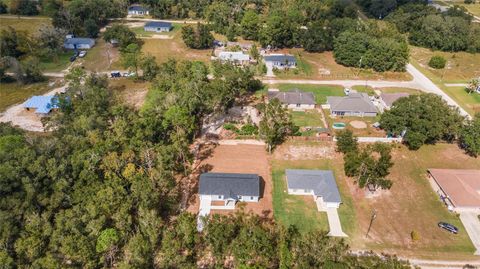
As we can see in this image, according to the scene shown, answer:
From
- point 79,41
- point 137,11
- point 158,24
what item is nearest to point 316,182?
point 79,41

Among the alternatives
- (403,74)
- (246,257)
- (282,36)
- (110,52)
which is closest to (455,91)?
(403,74)

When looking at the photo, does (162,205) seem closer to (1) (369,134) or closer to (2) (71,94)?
(2) (71,94)

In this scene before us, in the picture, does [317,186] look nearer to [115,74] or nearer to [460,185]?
[460,185]

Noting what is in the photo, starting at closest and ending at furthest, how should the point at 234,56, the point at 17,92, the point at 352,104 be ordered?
1. the point at 352,104
2. the point at 17,92
3. the point at 234,56

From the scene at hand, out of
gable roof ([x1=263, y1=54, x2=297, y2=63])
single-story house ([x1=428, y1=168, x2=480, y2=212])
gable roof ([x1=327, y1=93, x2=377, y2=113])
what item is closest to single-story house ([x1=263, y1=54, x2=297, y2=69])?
gable roof ([x1=263, y1=54, x2=297, y2=63])

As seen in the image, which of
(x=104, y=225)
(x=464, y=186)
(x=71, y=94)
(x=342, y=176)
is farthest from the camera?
(x=71, y=94)

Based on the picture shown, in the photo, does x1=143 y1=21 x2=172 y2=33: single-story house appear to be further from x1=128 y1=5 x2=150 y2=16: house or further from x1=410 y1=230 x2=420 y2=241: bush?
x1=410 y1=230 x2=420 y2=241: bush

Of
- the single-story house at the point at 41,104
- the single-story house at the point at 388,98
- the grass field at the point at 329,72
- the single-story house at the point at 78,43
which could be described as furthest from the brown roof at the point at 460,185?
the single-story house at the point at 78,43
